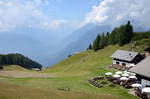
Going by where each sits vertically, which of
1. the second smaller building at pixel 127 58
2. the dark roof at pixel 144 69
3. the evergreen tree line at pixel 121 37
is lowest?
the dark roof at pixel 144 69

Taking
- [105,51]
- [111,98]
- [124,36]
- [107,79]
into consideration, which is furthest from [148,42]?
[111,98]

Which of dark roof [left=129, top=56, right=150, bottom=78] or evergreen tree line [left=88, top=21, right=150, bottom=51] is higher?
evergreen tree line [left=88, top=21, right=150, bottom=51]

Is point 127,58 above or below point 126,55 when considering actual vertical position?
below

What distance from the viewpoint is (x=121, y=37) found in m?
137

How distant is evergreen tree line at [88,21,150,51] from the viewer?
136125 millimetres

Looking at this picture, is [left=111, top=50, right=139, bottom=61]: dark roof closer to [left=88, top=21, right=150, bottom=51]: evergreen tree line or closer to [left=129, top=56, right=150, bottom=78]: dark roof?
[left=129, top=56, right=150, bottom=78]: dark roof

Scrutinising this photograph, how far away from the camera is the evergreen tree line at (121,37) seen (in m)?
136

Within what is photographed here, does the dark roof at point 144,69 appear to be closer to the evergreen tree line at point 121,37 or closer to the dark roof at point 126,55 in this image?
the dark roof at point 126,55

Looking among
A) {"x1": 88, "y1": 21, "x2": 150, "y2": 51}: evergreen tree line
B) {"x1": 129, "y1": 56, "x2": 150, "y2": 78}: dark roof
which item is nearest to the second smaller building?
{"x1": 129, "y1": 56, "x2": 150, "y2": 78}: dark roof

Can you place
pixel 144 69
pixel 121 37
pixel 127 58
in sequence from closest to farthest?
pixel 144 69 → pixel 127 58 → pixel 121 37

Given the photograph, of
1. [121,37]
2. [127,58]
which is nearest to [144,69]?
[127,58]

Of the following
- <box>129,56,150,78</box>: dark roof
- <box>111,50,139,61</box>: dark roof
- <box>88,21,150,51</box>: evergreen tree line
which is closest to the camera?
<box>129,56,150,78</box>: dark roof

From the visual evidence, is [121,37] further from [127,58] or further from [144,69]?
[144,69]

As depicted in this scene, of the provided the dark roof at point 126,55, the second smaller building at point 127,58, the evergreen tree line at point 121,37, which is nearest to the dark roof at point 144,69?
the second smaller building at point 127,58
